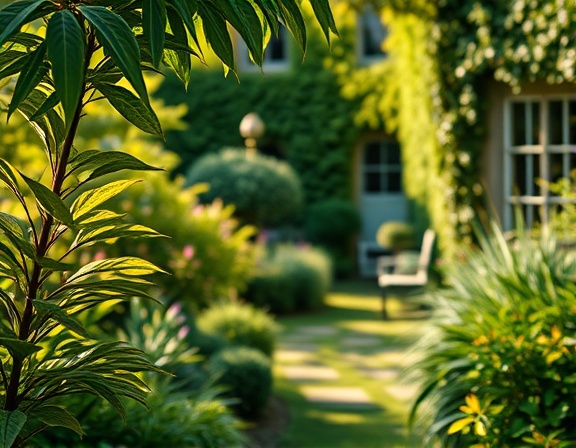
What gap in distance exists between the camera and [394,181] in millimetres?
14367

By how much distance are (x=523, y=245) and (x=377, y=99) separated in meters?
9.06

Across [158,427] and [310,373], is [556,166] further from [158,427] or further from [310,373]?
[158,427]

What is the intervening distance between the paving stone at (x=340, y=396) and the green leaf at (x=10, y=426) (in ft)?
14.4

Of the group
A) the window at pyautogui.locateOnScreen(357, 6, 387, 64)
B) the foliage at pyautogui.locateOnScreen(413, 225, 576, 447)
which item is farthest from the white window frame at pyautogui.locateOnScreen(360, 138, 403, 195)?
the foliage at pyautogui.locateOnScreen(413, 225, 576, 447)

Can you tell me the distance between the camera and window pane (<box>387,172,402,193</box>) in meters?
14.3

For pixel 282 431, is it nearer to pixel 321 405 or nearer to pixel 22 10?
pixel 321 405

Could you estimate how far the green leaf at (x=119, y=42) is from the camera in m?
1.28

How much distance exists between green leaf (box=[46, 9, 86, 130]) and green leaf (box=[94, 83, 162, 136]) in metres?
0.32

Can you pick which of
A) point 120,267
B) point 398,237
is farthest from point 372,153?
point 120,267

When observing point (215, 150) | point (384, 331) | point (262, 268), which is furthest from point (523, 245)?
point (215, 150)

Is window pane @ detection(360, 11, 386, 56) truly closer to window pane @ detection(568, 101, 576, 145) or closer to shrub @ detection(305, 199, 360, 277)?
shrub @ detection(305, 199, 360, 277)

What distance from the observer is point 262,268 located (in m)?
10.4

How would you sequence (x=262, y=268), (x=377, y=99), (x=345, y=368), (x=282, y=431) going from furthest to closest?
(x=377, y=99) → (x=262, y=268) → (x=345, y=368) → (x=282, y=431)

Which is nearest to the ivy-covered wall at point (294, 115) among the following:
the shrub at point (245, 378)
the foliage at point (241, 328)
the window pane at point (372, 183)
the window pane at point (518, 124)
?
the window pane at point (372, 183)
